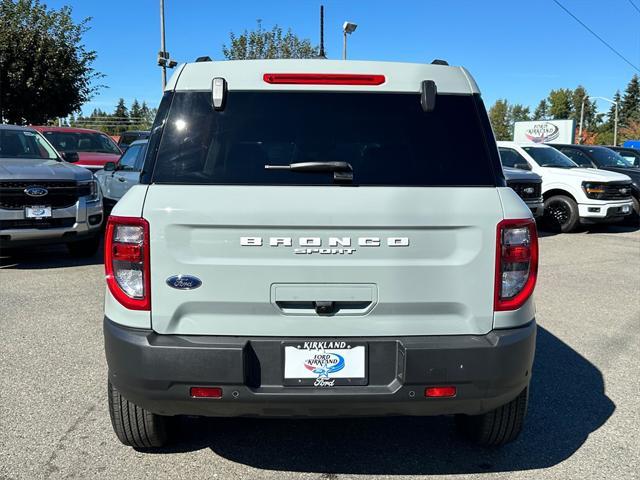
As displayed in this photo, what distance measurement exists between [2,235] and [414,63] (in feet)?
20.3

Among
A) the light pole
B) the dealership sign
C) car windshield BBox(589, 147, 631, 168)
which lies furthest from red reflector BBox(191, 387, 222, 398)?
the dealership sign

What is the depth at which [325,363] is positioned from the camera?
2463 millimetres

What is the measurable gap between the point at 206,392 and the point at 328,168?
108 centimetres

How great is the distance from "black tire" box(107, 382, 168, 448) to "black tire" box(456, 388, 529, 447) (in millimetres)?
1609

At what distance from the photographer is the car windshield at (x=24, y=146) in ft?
27.4

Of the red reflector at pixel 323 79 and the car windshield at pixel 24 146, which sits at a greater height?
the red reflector at pixel 323 79

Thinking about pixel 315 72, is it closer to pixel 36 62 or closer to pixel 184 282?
pixel 184 282

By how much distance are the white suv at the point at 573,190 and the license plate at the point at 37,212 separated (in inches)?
344

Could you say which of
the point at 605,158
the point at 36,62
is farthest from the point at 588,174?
the point at 36,62

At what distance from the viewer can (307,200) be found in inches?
96.8

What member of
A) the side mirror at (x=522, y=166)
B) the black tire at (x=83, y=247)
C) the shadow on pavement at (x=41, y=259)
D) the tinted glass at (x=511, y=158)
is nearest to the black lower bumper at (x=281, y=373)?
the shadow on pavement at (x=41, y=259)

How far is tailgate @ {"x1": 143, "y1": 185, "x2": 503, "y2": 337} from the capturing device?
2.44 m

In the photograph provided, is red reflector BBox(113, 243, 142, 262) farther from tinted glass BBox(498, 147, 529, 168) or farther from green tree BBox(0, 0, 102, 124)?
green tree BBox(0, 0, 102, 124)

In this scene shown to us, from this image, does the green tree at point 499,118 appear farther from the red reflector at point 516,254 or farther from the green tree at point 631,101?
the red reflector at point 516,254
